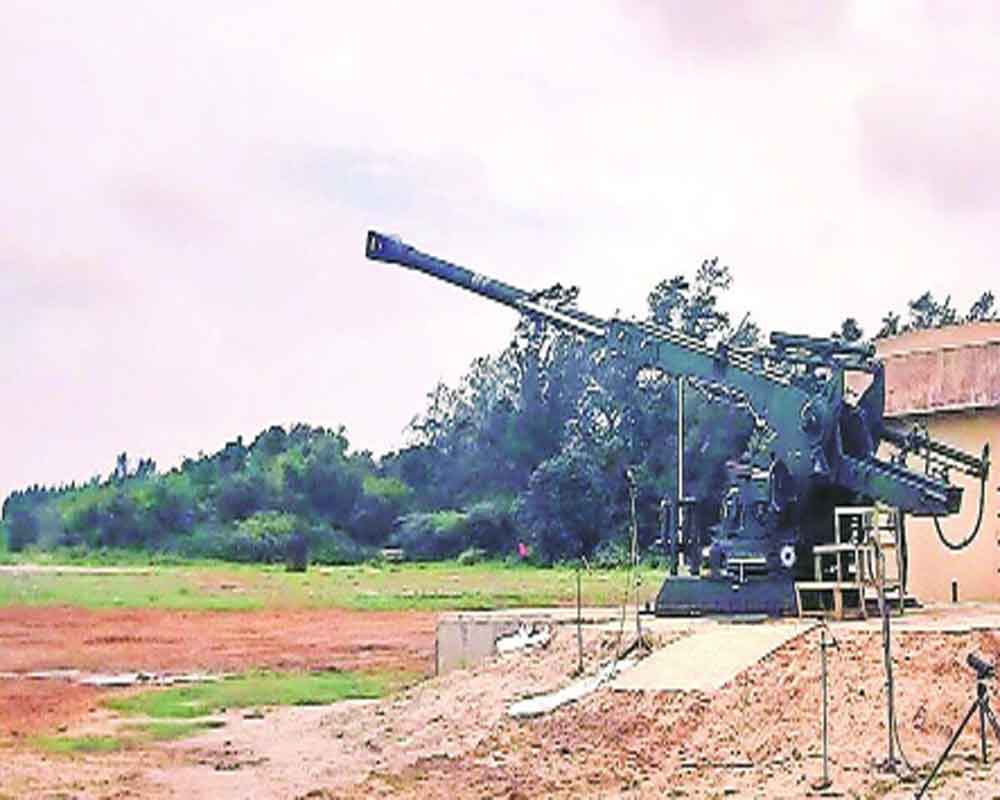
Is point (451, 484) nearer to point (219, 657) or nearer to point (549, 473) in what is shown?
point (549, 473)

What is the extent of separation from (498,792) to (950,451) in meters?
9.71

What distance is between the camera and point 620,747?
55.1 feet

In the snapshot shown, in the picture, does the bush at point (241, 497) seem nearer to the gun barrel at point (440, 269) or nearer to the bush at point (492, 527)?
the bush at point (492, 527)

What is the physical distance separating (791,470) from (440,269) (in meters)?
6.63

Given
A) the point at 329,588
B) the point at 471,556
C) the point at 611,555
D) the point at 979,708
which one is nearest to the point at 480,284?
the point at 979,708

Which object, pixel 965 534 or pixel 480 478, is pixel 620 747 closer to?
pixel 965 534

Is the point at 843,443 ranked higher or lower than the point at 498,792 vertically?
higher

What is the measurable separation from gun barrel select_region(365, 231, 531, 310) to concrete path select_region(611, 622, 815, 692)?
7389 mm

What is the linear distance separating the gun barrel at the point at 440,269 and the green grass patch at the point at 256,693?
571 cm

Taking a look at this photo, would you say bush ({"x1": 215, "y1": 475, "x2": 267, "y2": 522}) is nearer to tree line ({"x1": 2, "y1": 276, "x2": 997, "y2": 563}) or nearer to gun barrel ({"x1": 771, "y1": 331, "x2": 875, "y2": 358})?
tree line ({"x1": 2, "y1": 276, "x2": 997, "y2": 563})

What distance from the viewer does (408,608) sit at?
153ft

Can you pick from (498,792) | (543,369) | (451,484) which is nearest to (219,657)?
(498,792)

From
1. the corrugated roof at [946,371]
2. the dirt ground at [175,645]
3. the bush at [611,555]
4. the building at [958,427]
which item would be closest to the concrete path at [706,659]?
the dirt ground at [175,645]

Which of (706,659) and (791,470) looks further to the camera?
(791,470)
